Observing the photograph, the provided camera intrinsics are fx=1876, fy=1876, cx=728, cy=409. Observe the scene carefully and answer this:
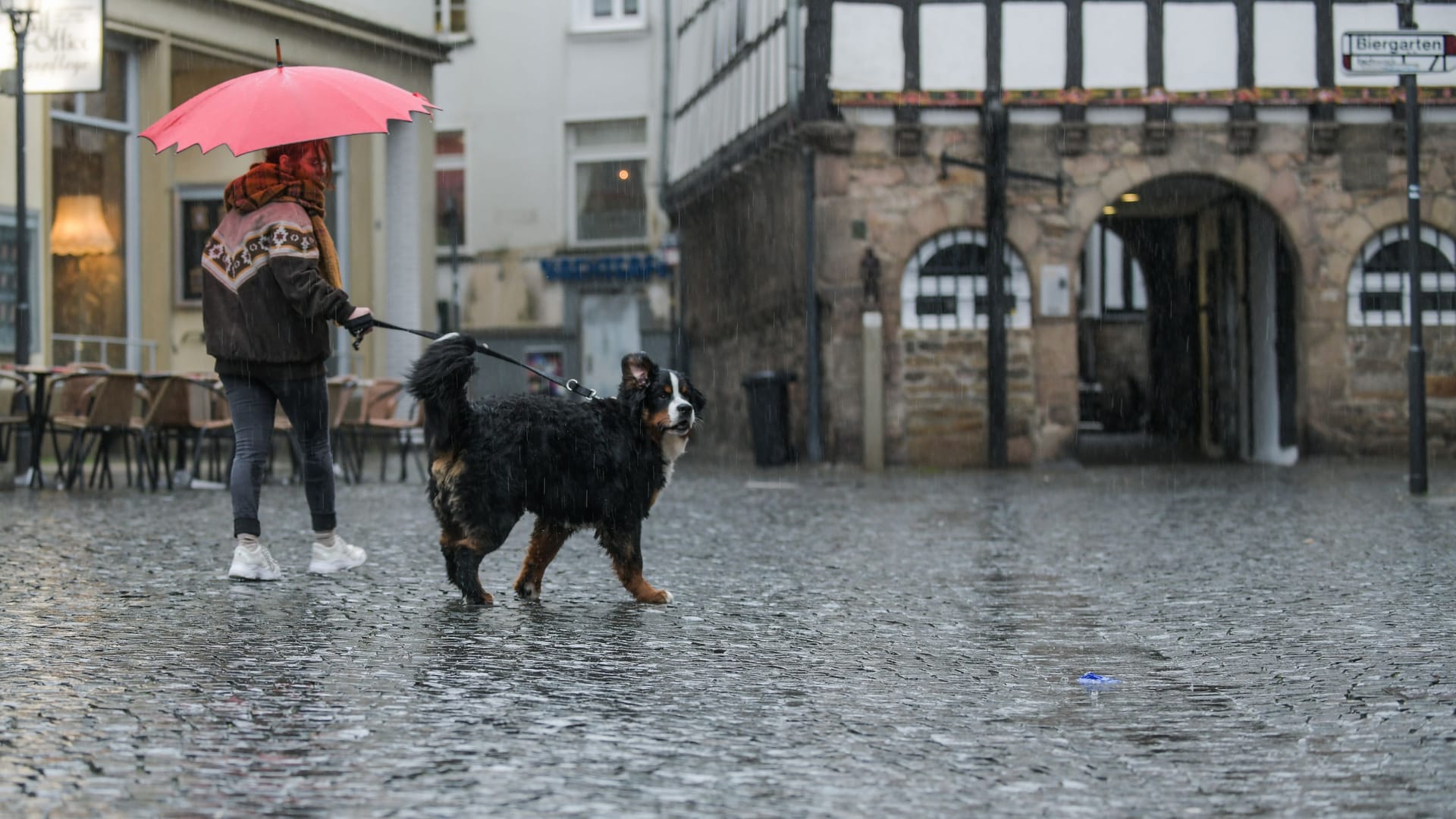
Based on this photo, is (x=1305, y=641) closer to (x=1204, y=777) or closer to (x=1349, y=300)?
(x=1204, y=777)

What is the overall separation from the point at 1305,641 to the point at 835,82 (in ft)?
48.0

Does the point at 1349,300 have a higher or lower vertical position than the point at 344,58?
lower

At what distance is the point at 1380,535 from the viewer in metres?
10.3

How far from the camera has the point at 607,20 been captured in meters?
32.3

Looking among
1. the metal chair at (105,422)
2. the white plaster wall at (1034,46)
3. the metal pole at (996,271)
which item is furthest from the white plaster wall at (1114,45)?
the metal chair at (105,422)

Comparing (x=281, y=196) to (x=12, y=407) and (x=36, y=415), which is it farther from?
(x=12, y=407)

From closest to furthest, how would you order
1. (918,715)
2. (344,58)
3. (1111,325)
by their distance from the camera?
1. (918,715)
2. (344,58)
3. (1111,325)

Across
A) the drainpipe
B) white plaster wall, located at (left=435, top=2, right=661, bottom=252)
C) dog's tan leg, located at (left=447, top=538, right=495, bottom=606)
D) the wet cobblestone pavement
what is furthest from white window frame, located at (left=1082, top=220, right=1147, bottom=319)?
dog's tan leg, located at (left=447, top=538, right=495, bottom=606)

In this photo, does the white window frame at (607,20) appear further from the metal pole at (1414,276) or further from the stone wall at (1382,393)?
the metal pole at (1414,276)

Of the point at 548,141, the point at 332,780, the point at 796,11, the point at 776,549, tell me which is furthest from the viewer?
the point at 548,141

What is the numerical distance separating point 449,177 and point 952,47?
50.8 feet

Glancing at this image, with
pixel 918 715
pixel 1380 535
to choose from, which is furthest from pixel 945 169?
pixel 918 715

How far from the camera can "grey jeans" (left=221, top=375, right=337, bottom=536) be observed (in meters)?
7.53

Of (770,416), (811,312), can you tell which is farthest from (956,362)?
(770,416)
